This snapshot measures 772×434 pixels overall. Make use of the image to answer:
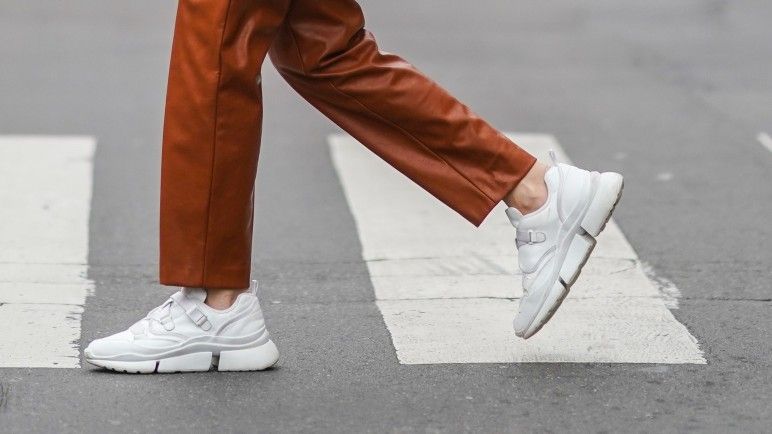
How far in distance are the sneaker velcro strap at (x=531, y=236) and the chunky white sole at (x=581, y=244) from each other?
0.25ft

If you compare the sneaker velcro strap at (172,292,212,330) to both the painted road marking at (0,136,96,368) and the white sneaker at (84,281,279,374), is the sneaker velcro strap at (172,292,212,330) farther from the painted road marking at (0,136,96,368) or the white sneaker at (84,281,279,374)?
the painted road marking at (0,136,96,368)

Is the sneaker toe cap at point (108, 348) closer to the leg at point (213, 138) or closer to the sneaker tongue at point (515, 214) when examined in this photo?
the leg at point (213, 138)

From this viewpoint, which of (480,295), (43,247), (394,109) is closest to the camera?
(394,109)

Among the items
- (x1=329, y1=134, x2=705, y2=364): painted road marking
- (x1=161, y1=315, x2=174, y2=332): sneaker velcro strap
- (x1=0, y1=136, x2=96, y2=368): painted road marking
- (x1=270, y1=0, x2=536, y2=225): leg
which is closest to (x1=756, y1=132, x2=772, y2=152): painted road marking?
(x1=329, y1=134, x2=705, y2=364): painted road marking

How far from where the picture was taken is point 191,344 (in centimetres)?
406

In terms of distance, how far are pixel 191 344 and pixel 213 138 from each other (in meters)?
0.53

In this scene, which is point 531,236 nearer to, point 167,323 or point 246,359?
point 246,359

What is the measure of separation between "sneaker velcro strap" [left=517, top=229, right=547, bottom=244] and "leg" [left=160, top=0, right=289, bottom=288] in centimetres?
69

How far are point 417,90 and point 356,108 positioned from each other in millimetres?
156

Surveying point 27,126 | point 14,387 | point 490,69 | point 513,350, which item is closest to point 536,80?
point 490,69

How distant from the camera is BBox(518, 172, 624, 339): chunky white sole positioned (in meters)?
4.11

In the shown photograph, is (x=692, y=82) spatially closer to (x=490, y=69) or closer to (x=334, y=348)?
(x=490, y=69)

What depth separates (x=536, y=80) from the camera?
30.7ft

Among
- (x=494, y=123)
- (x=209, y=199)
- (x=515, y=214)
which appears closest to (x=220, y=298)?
(x=209, y=199)
